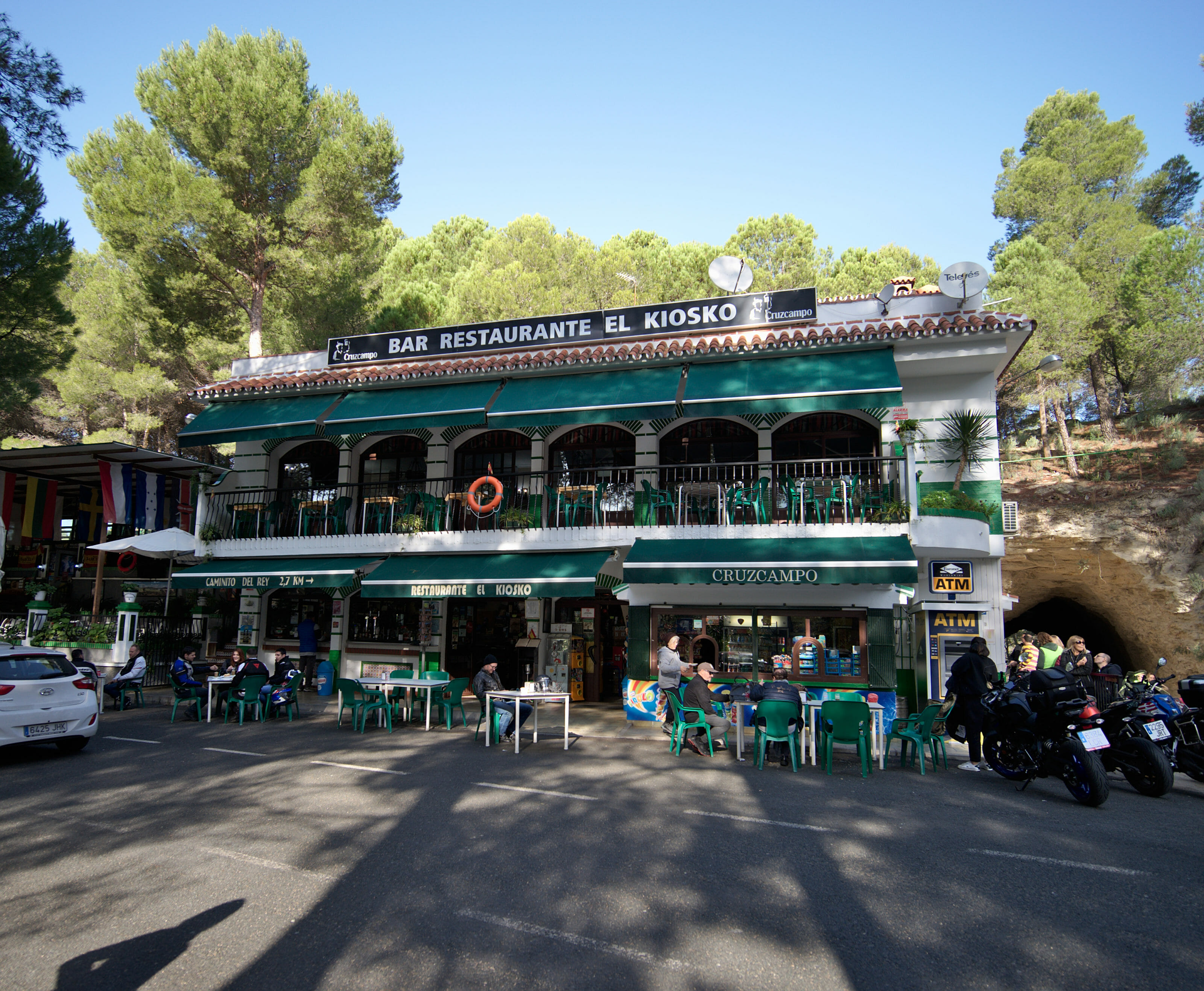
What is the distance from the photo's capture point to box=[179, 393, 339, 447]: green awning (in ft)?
52.0

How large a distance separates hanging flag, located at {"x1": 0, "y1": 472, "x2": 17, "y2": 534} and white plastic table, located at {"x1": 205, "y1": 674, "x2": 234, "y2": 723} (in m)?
9.88

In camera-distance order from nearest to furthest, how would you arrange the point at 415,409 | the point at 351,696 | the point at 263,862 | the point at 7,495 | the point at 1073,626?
the point at 263,862
the point at 351,696
the point at 415,409
the point at 7,495
the point at 1073,626

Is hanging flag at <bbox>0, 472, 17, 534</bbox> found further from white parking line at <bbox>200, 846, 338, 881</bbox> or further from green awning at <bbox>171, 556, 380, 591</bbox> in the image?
white parking line at <bbox>200, 846, 338, 881</bbox>

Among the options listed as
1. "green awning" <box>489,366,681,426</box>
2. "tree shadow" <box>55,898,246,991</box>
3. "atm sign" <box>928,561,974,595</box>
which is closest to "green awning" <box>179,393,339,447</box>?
"green awning" <box>489,366,681,426</box>

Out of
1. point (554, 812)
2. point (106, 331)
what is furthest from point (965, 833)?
point (106, 331)

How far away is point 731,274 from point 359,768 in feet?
42.2

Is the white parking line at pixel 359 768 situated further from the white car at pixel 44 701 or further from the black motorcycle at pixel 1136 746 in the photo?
the black motorcycle at pixel 1136 746

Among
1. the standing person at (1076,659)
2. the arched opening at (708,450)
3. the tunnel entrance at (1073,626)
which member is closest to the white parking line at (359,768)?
the arched opening at (708,450)

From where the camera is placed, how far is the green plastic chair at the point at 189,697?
12.5 m

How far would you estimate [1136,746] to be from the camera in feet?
25.6

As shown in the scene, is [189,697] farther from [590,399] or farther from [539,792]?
[590,399]

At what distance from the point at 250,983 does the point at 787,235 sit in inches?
1114

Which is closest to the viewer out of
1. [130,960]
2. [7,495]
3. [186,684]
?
[130,960]

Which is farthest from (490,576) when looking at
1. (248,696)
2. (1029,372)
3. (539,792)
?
(1029,372)
